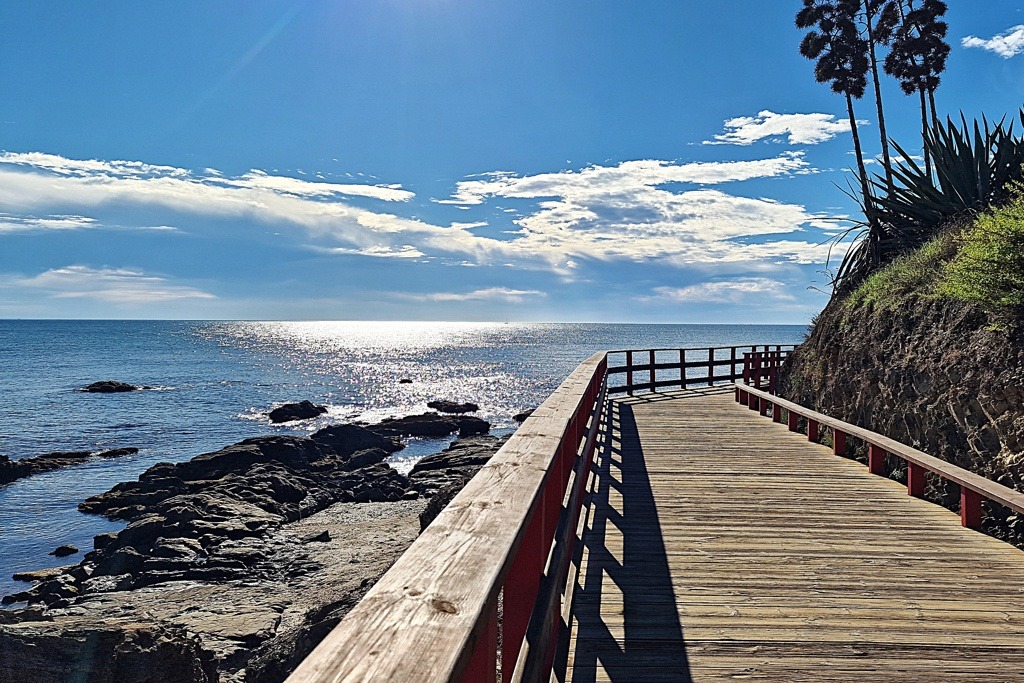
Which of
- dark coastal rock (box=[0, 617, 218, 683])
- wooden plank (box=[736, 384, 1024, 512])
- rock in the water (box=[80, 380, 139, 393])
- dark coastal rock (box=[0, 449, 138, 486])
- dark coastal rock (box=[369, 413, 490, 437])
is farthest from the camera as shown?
rock in the water (box=[80, 380, 139, 393])

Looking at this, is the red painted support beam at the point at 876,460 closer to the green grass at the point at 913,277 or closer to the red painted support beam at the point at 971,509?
the red painted support beam at the point at 971,509

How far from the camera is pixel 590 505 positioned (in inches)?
236

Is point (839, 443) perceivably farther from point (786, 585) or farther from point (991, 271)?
point (786, 585)

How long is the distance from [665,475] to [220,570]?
Result: 781 centimetres

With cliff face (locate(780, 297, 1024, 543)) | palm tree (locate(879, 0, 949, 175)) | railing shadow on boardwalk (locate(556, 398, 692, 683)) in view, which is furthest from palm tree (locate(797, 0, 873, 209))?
railing shadow on boardwalk (locate(556, 398, 692, 683))

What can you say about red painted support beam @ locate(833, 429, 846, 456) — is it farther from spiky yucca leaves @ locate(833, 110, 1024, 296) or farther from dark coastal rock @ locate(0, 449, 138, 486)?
dark coastal rock @ locate(0, 449, 138, 486)

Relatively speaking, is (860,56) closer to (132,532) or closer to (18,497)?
(132,532)

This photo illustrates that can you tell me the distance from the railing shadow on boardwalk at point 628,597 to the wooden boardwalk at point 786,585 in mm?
10

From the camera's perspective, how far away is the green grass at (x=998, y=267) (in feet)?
21.2

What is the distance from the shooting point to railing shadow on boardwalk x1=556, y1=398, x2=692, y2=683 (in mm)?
3182

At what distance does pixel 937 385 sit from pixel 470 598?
25.4 ft

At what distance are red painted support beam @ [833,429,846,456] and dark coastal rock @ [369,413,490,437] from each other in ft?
70.3

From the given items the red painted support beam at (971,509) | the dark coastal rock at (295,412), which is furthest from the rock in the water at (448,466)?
the dark coastal rock at (295,412)

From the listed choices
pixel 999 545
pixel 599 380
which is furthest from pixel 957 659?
pixel 599 380
